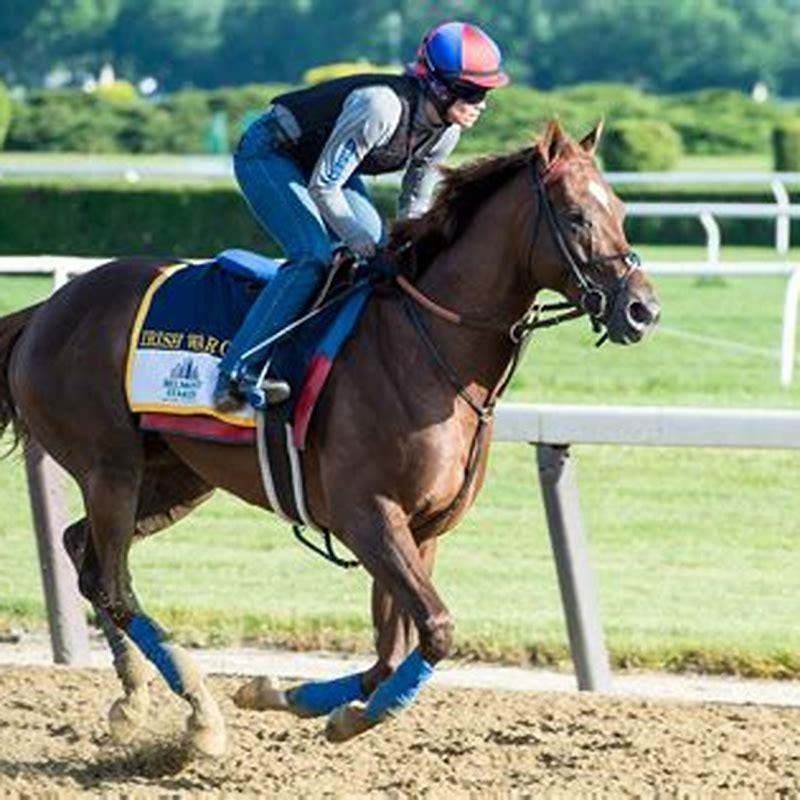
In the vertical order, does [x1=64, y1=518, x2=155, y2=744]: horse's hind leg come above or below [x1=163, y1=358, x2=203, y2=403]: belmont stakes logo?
below

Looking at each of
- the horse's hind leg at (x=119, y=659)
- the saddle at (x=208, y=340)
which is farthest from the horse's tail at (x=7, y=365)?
the saddle at (x=208, y=340)

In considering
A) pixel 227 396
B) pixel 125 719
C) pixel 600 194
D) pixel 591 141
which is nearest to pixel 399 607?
pixel 227 396

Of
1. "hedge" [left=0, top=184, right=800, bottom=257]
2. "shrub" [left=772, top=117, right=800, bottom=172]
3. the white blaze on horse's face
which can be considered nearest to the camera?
the white blaze on horse's face

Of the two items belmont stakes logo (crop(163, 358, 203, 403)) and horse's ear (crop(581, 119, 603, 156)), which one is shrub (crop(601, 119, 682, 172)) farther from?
horse's ear (crop(581, 119, 603, 156))

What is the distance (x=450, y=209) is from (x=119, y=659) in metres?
1.46

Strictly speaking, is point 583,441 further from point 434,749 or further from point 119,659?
point 119,659

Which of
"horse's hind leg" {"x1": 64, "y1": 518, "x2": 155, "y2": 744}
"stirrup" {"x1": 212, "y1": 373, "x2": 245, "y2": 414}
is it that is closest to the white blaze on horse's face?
"stirrup" {"x1": 212, "y1": 373, "x2": 245, "y2": 414}

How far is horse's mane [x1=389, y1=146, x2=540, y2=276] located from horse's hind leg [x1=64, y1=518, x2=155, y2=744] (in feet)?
4.01

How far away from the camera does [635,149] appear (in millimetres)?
35000

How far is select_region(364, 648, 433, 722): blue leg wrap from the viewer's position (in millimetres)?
6211

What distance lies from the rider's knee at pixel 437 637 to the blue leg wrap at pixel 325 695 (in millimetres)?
294

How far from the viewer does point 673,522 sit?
1008 centimetres

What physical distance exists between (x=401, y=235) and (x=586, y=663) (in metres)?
1.46

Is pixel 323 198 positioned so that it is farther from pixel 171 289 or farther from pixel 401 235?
pixel 171 289
